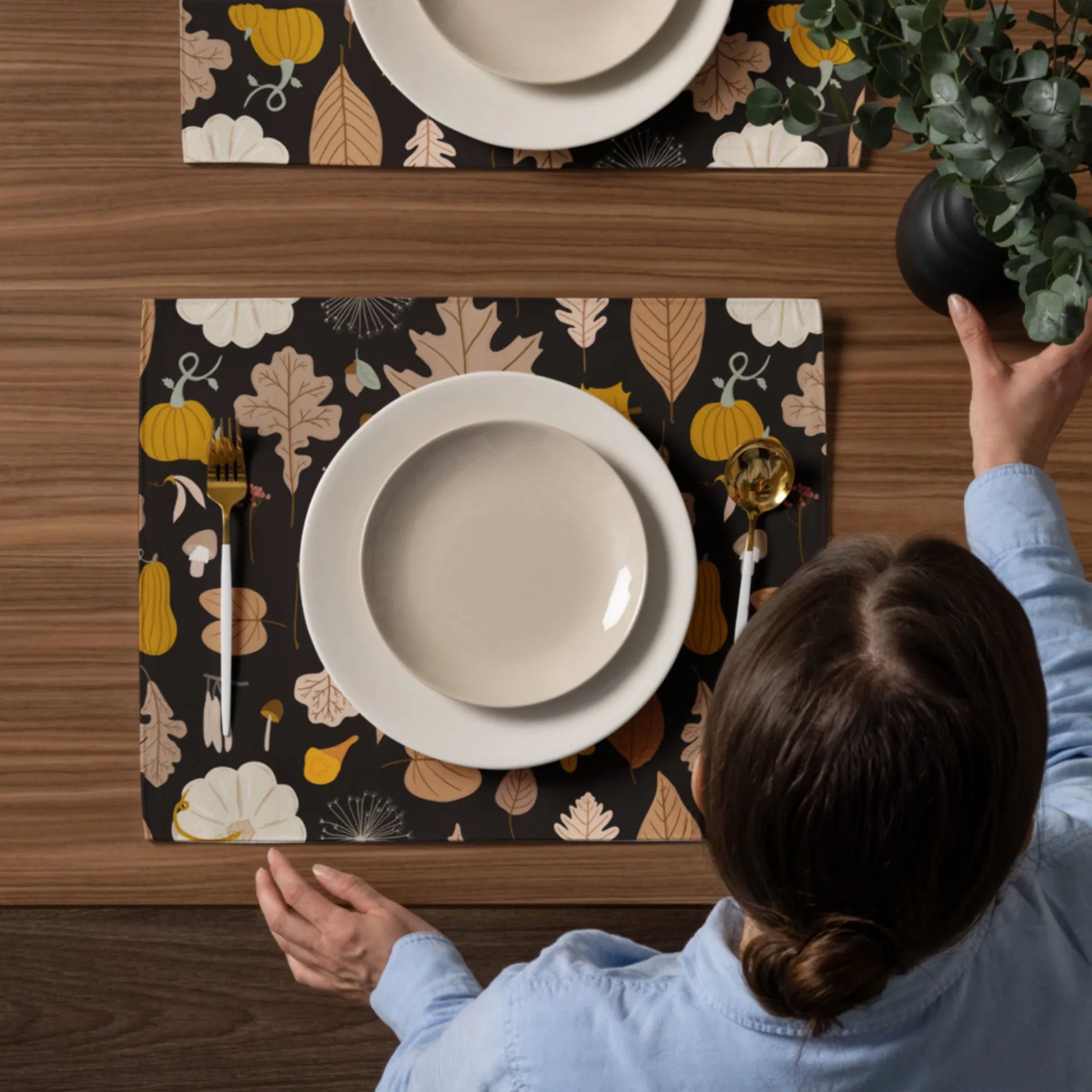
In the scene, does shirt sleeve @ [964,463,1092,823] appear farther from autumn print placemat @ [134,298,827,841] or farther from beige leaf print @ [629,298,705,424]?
beige leaf print @ [629,298,705,424]

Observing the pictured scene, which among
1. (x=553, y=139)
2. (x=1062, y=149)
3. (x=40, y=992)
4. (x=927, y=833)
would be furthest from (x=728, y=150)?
(x=40, y=992)

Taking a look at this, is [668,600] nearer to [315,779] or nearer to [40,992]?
[315,779]

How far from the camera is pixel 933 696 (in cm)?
42

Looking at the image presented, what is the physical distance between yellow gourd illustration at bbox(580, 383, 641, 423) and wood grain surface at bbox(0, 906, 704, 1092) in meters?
0.56

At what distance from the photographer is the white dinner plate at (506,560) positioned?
2.35 feet

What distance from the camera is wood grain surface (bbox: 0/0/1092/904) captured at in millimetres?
745

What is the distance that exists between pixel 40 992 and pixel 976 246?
116 centimetres

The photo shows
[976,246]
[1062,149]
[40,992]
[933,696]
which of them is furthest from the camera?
[40,992]

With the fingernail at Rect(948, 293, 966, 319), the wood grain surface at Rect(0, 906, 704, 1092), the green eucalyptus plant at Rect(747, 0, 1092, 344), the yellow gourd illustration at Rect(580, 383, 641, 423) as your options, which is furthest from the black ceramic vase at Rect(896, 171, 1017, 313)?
the wood grain surface at Rect(0, 906, 704, 1092)

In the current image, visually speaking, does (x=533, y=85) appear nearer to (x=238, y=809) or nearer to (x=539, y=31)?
(x=539, y=31)

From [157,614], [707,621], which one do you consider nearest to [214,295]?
[157,614]

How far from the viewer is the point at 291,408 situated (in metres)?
0.76

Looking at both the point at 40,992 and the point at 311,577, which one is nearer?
the point at 311,577

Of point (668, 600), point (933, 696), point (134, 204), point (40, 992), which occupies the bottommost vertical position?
point (40, 992)
